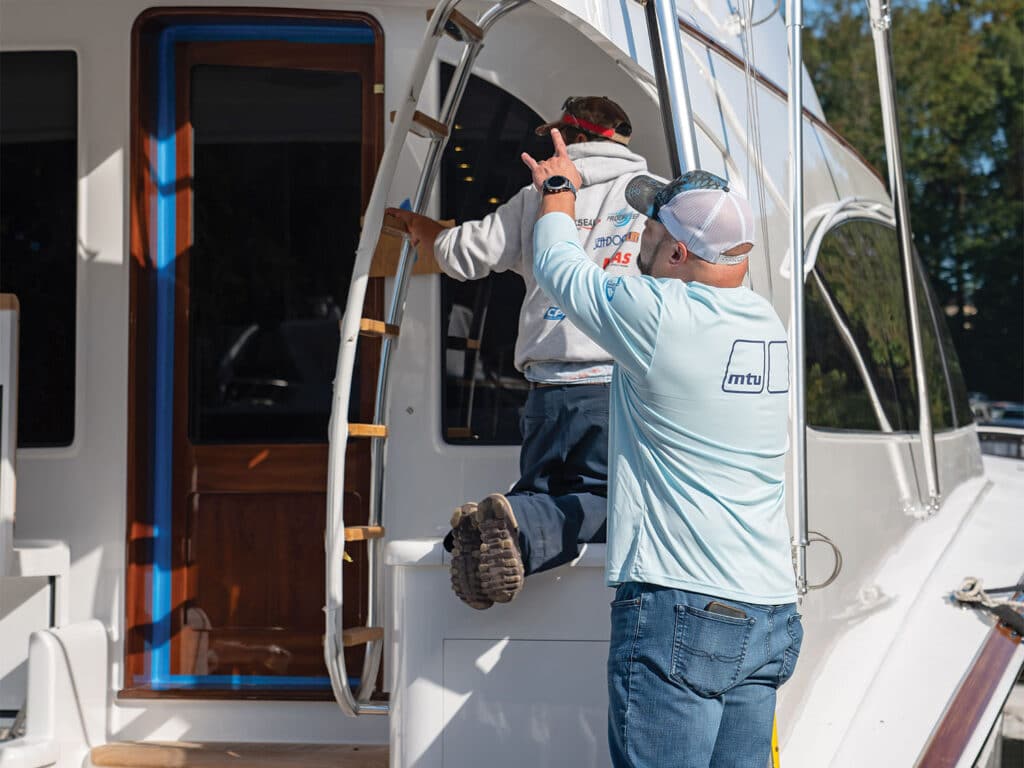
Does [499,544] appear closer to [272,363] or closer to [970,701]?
[970,701]

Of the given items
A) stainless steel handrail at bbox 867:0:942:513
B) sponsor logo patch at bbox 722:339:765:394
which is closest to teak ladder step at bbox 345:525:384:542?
sponsor logo patch at bbox 722:339:765:394

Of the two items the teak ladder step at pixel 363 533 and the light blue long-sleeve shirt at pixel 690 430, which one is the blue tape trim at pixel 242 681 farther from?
the light blue long-sleeve shirt at pixel 690 430

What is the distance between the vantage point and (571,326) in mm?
2658

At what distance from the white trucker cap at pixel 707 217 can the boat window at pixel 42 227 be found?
217 centimetres

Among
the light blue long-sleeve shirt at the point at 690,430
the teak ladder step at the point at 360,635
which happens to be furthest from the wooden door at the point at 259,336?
the light blue long-sleeve shirt at the point at 690,430

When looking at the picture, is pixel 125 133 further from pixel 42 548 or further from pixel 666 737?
pixel 666 737

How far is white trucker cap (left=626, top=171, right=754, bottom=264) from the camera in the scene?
1.99 meters

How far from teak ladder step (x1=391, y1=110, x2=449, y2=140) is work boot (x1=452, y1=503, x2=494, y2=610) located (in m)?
1.06

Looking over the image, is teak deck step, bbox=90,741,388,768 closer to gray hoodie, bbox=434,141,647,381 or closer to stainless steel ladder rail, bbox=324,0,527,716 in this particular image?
stainless steel ladder rail, bbox=324,0,527,716

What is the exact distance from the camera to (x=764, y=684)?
2.07m

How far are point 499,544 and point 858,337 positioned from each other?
162cm

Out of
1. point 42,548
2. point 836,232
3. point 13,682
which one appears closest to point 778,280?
point 836,232

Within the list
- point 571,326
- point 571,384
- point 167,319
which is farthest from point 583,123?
point 167,319

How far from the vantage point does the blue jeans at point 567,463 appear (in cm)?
251
